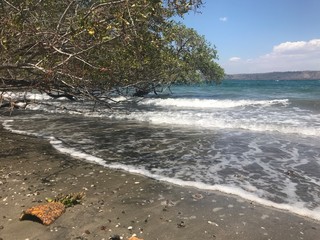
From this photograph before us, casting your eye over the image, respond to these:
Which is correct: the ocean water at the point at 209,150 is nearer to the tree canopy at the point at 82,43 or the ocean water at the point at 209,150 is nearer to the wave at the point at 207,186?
the wave at the point at 207,186

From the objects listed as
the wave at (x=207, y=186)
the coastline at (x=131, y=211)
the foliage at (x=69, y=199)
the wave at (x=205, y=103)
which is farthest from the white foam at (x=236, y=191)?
the wave at (x=205, y=103)

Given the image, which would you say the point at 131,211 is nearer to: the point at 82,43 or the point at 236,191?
the point at 236,191

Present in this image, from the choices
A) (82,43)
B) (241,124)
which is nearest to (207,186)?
(82,43)

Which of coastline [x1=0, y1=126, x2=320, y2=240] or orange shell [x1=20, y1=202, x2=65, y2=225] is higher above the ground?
orange shell [x1=20, y1=202, x2=65, y2=225]

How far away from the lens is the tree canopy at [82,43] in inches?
262

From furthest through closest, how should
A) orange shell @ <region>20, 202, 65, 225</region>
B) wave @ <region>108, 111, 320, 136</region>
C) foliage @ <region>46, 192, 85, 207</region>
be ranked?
1. wave @ <region>108, 111, 320, 136</region>
2. foliage @ <region>46, 192, 85, 207</region>
3. orange shell @ <region>20, 202, 65, 225</region>

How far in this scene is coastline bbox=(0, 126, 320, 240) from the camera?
15.4 feet

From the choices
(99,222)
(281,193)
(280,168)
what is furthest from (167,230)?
(280,168)

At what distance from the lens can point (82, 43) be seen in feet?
26.1

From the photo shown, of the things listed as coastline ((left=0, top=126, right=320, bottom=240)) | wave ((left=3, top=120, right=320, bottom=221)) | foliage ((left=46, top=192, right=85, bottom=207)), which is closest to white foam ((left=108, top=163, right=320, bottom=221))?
wave ((left=3, top=120, right=320, bottom=221))

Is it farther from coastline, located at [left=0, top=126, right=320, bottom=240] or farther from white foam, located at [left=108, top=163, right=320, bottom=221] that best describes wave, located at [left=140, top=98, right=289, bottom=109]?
coastline, located at [left=0, top=126, right=320, bottom=240]

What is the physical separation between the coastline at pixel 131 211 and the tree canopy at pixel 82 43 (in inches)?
79.1

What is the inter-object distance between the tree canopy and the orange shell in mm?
2341

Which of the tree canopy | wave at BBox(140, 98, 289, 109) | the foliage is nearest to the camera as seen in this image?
the foliage
